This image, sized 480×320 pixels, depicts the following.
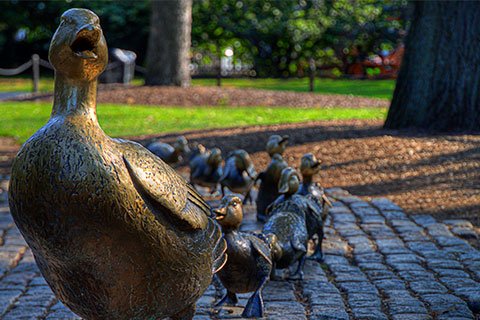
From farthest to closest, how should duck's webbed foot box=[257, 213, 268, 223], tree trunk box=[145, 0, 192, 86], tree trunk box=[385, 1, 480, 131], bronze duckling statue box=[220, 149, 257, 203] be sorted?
tree trunk box=[145, 0, 192, 86] < tree trunk box=[385, 1, 480, 131] < bronze duckling statue box=[220, 149, 257, 203] < duck's webbed foot box=[257, 213, 268, 223]

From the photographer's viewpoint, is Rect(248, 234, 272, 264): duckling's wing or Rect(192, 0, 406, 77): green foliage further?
Rect(192, 0, 406, 77): green foliage

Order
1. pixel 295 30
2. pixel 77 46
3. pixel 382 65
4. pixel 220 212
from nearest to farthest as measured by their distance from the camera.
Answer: pixel 77 46 → pixel 220 212 → pixel 295 30 → pixel 382 65

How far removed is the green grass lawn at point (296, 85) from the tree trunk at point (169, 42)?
440 cm

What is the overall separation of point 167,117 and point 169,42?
357 centimetres

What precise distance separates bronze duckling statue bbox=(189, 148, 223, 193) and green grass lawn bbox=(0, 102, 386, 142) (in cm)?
563

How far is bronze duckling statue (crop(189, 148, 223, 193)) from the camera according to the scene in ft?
26.9

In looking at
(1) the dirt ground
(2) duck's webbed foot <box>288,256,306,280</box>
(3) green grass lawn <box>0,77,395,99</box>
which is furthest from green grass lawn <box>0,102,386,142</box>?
(2) duck's webbed foot <box>288,256,306,280</box>

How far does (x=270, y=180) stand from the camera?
7332 mm

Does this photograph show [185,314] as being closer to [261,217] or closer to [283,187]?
[283,187]

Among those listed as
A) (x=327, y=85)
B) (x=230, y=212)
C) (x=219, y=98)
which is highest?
(x=230, y=212)

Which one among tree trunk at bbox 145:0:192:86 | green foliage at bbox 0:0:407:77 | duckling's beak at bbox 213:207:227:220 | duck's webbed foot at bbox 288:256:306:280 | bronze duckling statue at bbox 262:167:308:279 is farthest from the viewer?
green foliage at bbox 0:0:407:77

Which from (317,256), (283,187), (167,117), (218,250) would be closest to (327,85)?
(167,117)

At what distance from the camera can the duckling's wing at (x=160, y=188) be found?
350cm

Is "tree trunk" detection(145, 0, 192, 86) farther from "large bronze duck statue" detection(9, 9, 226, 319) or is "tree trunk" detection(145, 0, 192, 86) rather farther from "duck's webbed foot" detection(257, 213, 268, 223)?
"large bronze duck statue" detection(9, 9, 226, 319)
